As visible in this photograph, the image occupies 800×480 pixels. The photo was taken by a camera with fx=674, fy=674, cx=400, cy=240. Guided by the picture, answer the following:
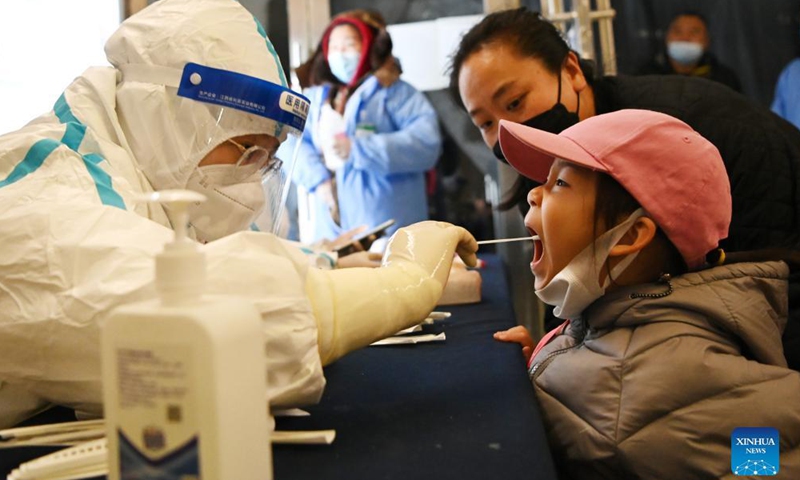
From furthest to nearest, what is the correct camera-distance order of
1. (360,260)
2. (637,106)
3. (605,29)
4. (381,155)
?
(381,155) < (605,29) < (360,260) < (637,106)

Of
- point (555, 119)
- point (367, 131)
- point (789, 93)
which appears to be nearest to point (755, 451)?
point (555, 119)

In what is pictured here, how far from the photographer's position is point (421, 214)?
3.23 m

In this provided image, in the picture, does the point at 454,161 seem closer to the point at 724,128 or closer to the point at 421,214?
the point at 421,214

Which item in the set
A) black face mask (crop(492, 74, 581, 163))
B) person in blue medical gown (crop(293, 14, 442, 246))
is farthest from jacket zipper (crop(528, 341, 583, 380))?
person in blue medical gown (crop(293, 14, 442, 246))

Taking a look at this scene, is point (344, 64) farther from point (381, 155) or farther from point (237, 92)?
point (237, 92)

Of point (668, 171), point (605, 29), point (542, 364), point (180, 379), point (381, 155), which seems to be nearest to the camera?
point (180, 379)

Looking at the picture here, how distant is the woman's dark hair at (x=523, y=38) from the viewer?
1.56 meters

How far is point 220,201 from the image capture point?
122 centimetres

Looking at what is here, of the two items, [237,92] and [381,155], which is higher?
[237,92]

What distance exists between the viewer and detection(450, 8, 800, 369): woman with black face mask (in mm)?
1290

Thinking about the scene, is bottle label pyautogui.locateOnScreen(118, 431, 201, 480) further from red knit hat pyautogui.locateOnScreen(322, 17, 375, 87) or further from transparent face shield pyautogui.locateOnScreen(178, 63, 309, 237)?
red knit hat pyautogui.locateOnScreen(322, 17, 375, 87)

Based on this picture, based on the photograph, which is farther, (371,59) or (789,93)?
(789,93)

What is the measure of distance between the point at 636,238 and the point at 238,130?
0.71 meters

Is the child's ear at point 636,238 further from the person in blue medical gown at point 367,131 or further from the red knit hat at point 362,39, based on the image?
the red knit hat at point 362,39
